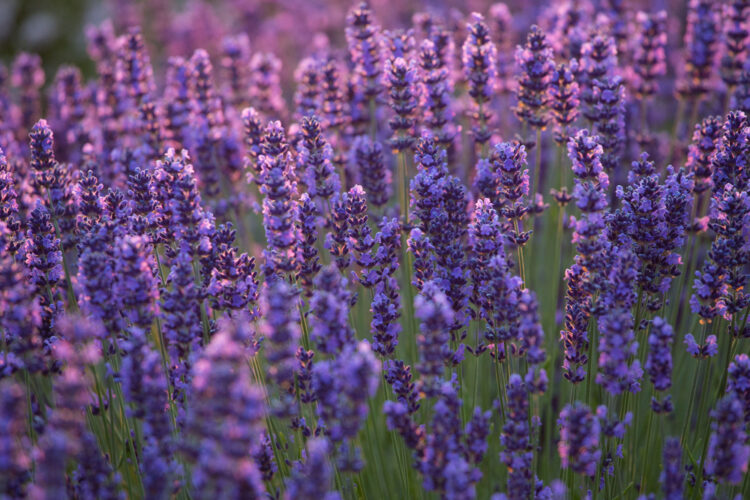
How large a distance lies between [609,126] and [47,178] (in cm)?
347

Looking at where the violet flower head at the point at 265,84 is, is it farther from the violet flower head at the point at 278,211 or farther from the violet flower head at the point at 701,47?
the violet flower head at the point at 701,47

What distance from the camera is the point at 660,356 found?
2.86m

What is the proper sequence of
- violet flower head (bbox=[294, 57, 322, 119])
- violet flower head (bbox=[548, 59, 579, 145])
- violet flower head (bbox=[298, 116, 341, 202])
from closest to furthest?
1. violet flower head (bbox=[298, 116, 341, 202])
2. violet flower head (bbox=[548, 59, 579, 145])
3. violet flower head (bbox=[294, 57, 322, 119])

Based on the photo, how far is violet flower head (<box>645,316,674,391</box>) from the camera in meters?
2.83

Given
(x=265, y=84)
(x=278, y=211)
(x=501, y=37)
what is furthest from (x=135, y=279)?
(x=501, y=37)

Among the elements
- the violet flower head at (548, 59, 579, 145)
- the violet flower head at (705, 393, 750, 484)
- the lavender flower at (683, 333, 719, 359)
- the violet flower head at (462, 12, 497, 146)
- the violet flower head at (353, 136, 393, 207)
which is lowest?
the violet flower head at (705, 393, 750, 484)

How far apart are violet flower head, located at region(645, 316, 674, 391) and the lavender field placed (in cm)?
1

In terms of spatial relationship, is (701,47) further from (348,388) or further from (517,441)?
(348,388)

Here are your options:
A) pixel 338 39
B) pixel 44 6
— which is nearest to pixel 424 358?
pixel 338 39

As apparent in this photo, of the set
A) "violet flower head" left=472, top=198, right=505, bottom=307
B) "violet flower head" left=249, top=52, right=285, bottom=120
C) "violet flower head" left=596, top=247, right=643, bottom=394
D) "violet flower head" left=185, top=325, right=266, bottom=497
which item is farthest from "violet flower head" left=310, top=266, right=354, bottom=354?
"violet flower head" left=249, top=52, right=285, bottom=120

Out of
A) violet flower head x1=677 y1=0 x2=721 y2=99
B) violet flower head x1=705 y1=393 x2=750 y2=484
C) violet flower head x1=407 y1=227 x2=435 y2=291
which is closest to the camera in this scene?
violet flower head x1=705 y1=393 x2=750 y2=484

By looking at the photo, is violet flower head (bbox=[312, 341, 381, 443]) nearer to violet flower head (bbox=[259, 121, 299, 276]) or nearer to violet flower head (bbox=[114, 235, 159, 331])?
violet flower head (bbox=[259, 121, 299, 276])

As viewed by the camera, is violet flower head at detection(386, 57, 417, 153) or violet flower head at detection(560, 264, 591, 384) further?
violet flower head at detection(386, 57, 417, 153)

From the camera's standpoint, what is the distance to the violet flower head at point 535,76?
438cm
